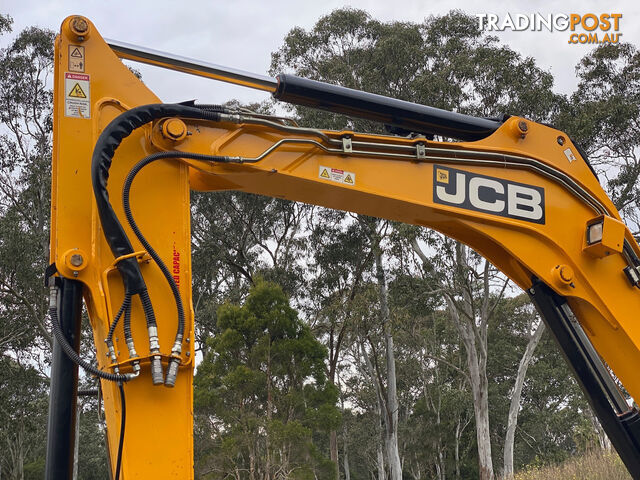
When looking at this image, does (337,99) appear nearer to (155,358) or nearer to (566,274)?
(566,274)

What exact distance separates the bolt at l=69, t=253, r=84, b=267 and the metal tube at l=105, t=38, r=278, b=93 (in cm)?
110

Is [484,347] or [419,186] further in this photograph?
[484,347]

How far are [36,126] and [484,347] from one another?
14440mm

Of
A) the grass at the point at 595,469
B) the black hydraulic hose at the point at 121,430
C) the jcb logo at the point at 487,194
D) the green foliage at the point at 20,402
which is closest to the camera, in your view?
the black hydraulic hose at the point at 121,430

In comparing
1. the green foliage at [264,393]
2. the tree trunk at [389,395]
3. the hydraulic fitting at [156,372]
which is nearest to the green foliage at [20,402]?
the green foliage at [264,393]

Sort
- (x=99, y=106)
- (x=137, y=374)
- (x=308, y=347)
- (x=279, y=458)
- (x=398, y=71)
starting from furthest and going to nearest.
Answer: (x=398, y=71) → (x=308, y=347) → (x=279, y=458) → (x=99, y=106) → (x=137, y=374)

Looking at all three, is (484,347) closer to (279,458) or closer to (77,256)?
(279,458)

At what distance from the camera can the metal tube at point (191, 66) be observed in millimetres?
3520

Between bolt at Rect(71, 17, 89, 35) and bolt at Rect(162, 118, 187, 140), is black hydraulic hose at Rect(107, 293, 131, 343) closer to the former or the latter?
bolt at Rect(162, 118, 187, 140)

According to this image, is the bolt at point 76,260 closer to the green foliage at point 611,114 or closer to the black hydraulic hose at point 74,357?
the black hydraulic hose at point 74,357

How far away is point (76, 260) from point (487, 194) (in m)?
2.21

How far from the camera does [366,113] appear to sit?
4.02 meters

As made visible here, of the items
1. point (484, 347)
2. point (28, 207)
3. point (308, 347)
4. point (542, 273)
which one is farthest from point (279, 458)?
point (542, 273)

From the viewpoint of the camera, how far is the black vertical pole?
2.85 meters
